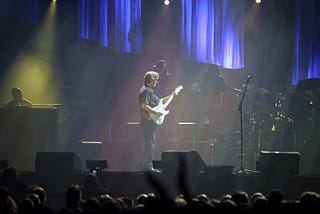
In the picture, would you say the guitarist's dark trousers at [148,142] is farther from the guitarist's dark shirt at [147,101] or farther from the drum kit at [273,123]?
the drum kit at [273,123]

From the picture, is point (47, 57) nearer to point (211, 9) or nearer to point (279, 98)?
point (211, 9)

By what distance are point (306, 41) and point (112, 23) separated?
19.5 feet

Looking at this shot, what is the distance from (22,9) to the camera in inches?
617

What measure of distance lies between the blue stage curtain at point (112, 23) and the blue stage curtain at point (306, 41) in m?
4.91

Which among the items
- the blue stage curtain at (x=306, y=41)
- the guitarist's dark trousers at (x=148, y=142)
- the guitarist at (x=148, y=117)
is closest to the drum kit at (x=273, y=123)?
the blue stage curtain at (x=306, y=41)

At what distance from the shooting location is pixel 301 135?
48.5 ft

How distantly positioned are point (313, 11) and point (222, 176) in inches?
371

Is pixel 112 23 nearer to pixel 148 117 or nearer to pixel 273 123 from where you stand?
pixel 273 123

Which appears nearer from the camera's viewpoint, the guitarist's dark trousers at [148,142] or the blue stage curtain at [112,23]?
the guitarist's dark trousers at [148,142]

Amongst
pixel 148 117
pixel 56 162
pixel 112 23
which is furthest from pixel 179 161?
pixel 112 23

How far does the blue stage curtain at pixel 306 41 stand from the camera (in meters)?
17.5

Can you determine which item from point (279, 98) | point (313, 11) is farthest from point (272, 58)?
point (279, 98)

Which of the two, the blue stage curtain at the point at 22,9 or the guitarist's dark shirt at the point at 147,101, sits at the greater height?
the blue stage curtain at the point at 22,9

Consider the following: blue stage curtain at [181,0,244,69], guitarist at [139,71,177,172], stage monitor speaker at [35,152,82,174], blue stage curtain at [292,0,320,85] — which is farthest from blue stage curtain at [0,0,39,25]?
blue stage curtain at [292,0,320,85]
